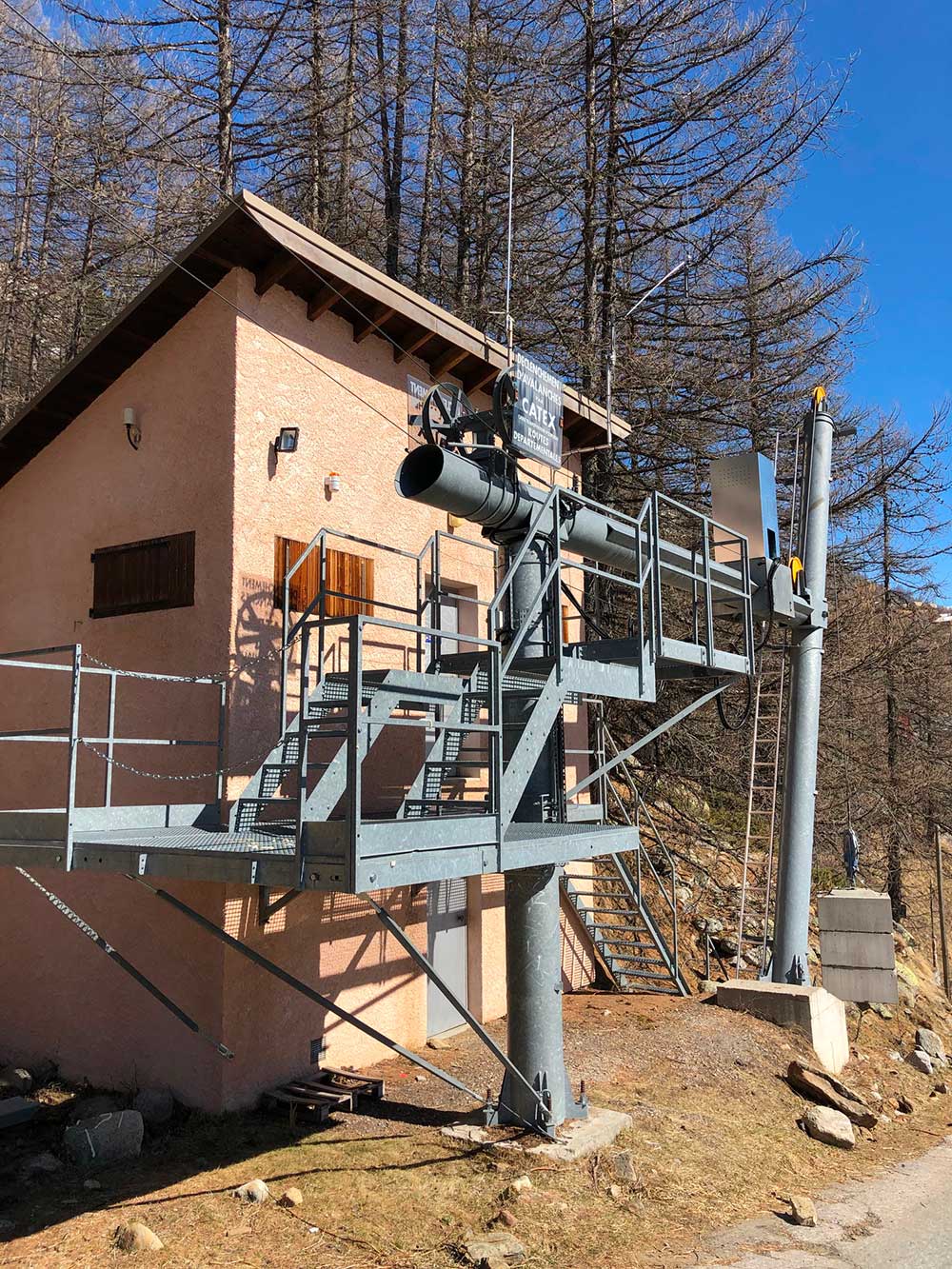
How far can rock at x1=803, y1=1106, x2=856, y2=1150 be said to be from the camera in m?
8.73

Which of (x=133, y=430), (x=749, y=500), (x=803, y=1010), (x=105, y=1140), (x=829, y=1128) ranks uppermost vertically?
(x=133, y=430)

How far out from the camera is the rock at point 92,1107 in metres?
8.17

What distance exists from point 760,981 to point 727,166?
1302cm

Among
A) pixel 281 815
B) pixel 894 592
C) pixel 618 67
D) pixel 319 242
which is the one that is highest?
pixel 618 67

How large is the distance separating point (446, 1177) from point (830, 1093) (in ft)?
15.5

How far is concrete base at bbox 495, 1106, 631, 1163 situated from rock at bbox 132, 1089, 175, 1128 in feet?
9.33

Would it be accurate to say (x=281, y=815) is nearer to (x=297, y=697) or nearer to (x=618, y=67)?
(x=297, y=697)

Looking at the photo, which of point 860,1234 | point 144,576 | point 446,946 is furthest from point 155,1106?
point 860,1234

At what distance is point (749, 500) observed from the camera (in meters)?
11.0

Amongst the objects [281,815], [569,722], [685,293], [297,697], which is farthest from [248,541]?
[685,293]

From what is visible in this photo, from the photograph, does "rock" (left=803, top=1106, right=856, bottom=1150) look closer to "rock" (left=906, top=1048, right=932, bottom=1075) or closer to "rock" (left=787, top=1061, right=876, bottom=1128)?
"rock" (left=787, top=1061, right=876, bottom=1128)

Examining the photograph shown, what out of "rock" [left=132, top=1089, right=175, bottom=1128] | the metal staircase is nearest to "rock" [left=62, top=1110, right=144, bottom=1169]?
"rock" [left=132, top=1089, right=175, bottom=1128]

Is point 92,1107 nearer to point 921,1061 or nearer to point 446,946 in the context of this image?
point 446,946

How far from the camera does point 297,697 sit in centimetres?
898
